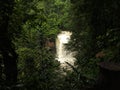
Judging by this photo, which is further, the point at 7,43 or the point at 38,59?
the point at 38,59

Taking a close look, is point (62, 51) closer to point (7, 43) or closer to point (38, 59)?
point (38, 59)

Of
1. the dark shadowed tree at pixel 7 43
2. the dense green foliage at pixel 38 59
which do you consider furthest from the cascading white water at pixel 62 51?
the dark shadowed tree at pixel 7 43

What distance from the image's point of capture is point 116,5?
9.02m

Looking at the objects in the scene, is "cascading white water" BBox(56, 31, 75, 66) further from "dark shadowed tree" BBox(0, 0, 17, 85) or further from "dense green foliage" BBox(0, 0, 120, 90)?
"dark shadowed tree" BBox(0, 0, 17, 85)

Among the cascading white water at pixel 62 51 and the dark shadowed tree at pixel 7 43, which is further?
the cascading white water at pixel 62 51

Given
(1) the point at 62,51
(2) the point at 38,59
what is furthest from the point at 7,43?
(1) the point at 62,51

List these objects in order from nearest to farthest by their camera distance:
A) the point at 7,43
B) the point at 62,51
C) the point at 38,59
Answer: the point at 7,43, the point at 38,59, the point at 62,51

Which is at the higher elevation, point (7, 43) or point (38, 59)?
point (7, 43)

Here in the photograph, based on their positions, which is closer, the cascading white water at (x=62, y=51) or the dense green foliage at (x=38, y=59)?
the dense green foliage at (x=38, y=59)

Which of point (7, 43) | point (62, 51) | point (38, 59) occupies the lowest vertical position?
point (38, 59)

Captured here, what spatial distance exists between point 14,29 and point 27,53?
6806 millimetres

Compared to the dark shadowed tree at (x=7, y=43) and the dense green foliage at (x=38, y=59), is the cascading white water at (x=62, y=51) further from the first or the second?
the dark shadowed tree at (x=7, y=43)

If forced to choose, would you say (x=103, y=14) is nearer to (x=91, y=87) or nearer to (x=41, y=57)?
A: (x=41, y=57)

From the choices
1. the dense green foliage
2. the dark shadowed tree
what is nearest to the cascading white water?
the dense green foliage
